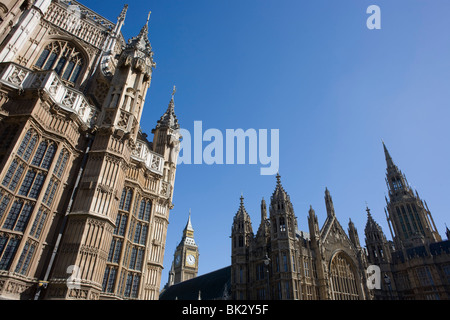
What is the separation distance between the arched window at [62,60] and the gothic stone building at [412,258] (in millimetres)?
41115

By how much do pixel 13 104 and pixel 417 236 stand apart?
3065 inches

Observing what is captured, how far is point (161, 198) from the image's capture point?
21.3m

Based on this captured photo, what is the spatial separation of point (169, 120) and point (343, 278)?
1523 inches

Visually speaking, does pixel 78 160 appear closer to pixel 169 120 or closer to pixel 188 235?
pixel 169 120

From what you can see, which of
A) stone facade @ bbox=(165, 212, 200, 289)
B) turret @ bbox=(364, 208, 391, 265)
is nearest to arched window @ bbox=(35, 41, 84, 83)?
turret @ bbox=(364, 208, 391, 265)

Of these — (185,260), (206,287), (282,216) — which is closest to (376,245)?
(282,216)

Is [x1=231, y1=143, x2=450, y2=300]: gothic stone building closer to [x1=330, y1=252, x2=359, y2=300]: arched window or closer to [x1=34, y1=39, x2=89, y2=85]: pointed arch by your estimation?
[x1=330, y1=252, x2=359, y2=300]: arched window

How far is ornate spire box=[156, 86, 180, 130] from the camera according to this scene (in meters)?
24.4

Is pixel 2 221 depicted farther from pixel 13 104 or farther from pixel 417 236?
pixel 417 236

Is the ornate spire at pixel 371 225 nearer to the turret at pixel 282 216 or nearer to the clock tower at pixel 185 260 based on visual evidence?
the turret at pixel 282 216

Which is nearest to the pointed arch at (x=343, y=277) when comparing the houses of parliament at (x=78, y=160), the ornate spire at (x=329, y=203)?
the ornate spire at (x=329, y=203)
